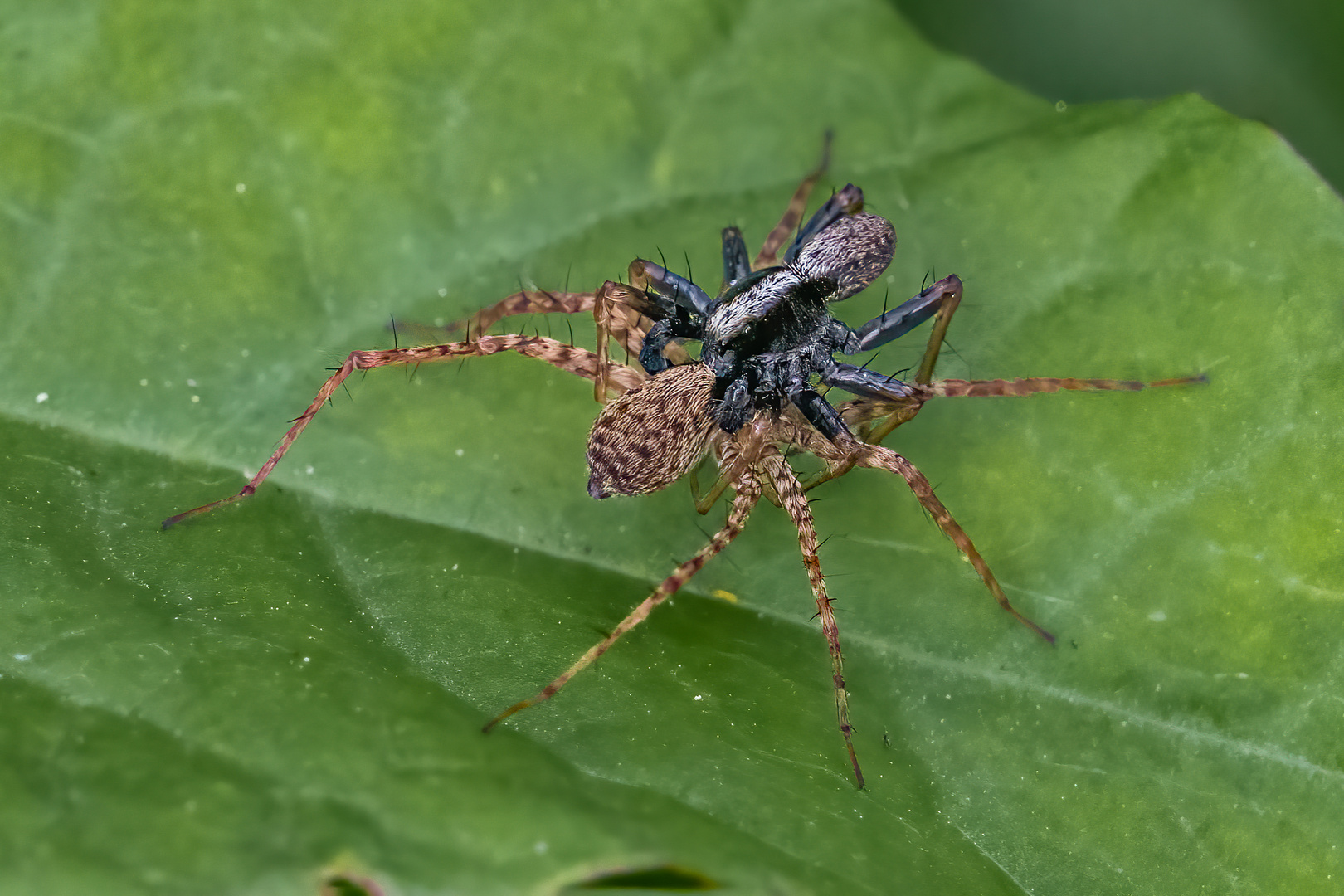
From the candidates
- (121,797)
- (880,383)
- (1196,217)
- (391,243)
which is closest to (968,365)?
(880,383)

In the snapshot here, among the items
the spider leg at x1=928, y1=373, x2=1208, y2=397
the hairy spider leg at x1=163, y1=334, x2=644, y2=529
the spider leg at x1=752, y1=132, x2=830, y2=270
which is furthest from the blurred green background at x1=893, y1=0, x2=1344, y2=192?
the hairy spider leg at x1=163, y1=334, x2=644, y2=529

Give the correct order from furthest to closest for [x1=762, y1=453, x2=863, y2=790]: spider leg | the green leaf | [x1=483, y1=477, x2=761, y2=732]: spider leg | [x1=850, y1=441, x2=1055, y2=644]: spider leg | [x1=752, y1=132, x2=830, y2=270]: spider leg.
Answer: [x1=752, y1=132, x2=830, y2=270]: spider leg → [x1=850, y1=441, x2=1055, y2=644]: spider leg → [x1=762, y1=453, x2=863, y2=790]: spider leg → [x1=483, y1=477, x2=761, y2=732]: spider leg → the green leaf

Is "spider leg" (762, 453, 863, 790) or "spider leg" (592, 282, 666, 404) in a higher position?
"spider leg" (592, 282, 666, 404)

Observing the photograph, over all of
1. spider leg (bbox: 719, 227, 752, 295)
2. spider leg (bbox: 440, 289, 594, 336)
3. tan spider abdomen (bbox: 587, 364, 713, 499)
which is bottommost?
tan spider abdomen (bbox: 587, 364, 713, 499)

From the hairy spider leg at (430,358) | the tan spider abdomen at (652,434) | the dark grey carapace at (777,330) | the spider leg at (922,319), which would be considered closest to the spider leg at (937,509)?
the dark grey carapace at (777,330)

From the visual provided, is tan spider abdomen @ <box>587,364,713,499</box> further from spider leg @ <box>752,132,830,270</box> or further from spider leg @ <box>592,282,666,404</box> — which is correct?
spider leg @ <box>752,132,830,270</box>

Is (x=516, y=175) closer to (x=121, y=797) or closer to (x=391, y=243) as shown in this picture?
(x=391, y=243)
